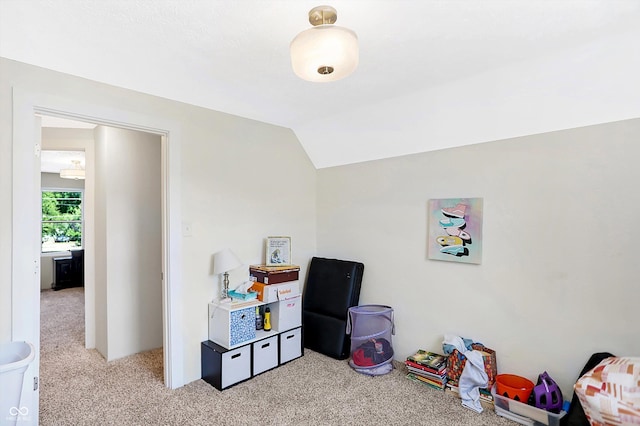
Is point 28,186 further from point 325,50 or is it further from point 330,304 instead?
point 330,304

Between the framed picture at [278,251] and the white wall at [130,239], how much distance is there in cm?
128

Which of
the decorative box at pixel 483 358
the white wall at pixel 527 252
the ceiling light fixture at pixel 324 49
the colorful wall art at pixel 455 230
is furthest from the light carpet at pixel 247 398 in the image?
the ceiling light fixture at pixel 324 49

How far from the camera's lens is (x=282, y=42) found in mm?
1888

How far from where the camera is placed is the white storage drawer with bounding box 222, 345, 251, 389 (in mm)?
2678

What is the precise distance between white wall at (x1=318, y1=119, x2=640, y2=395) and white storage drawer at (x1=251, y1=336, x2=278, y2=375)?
1.10 meters

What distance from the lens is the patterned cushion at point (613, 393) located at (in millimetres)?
1529

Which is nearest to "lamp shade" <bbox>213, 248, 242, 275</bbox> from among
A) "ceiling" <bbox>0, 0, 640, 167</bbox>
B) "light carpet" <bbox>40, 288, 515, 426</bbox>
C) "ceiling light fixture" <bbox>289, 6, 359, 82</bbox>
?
"light carpet" <bbox>40, 288, 515, 426</bbox>

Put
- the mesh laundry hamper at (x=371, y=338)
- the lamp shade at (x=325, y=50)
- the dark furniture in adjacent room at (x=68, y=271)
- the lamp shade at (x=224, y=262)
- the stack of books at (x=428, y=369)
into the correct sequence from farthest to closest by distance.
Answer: the dark furniture in adjacent room at (x=68, y=271)
the mesh laundry hamper at (x=371, y=338)
the lamp shade at (x=224, y=262)
the stack of books at (x=428, y=369)
the lamp shade at (x=325, y=50)

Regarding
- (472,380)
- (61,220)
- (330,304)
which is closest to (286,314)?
(330,304)

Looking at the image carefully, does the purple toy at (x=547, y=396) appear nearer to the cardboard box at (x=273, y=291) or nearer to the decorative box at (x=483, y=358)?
the decorative box at (x=483, y=358)

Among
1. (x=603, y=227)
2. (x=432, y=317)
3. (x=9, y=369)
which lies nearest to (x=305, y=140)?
(x=432, y=317)

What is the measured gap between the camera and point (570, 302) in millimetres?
2260

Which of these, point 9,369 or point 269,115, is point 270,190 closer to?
point 269,115

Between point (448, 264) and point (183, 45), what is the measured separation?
8.33ft
